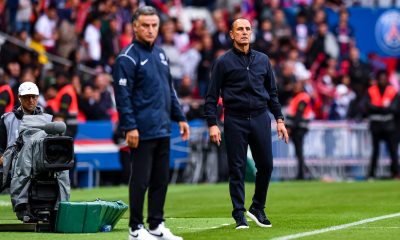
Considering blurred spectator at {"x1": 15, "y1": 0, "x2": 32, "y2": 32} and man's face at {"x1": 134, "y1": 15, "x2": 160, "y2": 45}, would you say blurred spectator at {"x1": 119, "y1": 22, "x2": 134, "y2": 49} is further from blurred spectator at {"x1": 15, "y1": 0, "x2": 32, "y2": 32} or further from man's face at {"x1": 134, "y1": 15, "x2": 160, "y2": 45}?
man's face at {"x1": 134, "y1": 15, "x2": 160, "y2": 45}

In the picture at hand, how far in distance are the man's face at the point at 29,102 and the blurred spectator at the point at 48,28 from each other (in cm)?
1260

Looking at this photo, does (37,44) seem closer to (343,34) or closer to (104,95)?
(104,95)

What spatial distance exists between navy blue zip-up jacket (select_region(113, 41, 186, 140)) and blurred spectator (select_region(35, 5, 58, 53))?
15.7 m

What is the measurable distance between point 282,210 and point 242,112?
374 centimetres

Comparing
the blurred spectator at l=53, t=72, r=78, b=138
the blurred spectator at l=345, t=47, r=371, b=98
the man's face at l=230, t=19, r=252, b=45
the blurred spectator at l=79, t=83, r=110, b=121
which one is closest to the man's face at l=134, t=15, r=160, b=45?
the man's face at l=230, t=19, r=252, b=45

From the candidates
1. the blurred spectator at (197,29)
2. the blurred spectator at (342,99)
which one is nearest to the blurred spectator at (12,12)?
the blurred spectator at (197,29)

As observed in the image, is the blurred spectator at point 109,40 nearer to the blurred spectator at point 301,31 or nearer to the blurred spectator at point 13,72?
the blurred spectator at point 13,72

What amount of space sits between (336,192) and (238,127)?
26.8 feet

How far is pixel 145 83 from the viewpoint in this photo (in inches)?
433

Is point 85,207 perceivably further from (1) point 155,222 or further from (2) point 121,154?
(2) point 121,154

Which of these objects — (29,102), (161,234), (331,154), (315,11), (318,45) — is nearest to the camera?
(161,234)

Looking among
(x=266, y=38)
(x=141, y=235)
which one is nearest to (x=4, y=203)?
(x=141, y=235)

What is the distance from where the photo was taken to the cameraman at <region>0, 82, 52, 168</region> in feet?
45.7

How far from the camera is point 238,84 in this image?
12992mm
